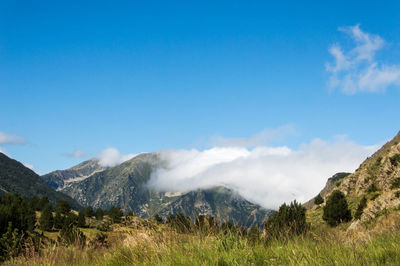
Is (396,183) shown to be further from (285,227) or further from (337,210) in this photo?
(285,227)

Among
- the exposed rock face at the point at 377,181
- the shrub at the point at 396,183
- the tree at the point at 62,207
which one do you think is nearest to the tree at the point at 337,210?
the exposed rock face at the point at 377,181

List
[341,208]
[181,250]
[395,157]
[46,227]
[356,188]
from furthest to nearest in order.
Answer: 1. [46,227]
2. [356,188]
3. [395,157]
4. [341,208]
5. [181,250]

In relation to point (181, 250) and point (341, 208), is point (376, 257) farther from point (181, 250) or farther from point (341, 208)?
point (341, 208)

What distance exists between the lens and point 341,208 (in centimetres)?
4719

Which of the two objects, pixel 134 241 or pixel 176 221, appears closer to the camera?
pixel 134 241

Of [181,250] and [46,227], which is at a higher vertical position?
[181,250]

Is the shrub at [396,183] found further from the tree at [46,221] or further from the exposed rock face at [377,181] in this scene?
the tree at [46,221]

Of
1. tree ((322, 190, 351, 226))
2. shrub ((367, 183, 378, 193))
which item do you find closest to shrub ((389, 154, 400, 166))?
shrub ((367, 183, 378, 193))

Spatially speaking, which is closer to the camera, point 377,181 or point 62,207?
point 377,181

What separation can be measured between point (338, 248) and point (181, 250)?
10.3ft

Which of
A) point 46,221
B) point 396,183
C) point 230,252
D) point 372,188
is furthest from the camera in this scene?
point 46,221

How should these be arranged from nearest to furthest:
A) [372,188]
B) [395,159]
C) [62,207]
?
[395,159], [372,188], [62,207]

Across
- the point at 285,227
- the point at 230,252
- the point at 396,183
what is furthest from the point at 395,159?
the point at 230,252

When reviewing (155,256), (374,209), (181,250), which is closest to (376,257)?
(181,250)
